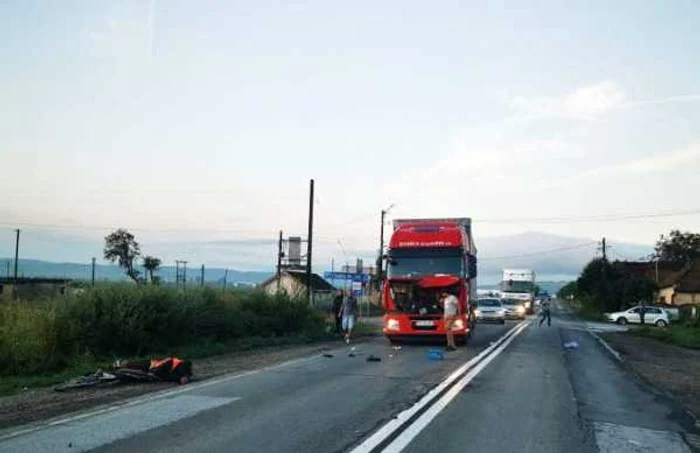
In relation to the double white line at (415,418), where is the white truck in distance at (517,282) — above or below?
above

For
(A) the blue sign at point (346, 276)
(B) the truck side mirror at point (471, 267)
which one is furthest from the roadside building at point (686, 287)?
(B) the truck side mirror at point (471, 267)

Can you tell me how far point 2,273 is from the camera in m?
85.6

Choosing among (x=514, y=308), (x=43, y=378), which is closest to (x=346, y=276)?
(x=43, y=378)

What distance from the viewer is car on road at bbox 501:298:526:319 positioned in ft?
186

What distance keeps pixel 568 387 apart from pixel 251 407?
6350mm

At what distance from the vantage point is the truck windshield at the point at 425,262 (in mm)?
23781

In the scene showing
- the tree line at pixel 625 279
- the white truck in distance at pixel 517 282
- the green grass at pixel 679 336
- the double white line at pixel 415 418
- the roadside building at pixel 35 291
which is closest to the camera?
the double white line at pixel 415 418

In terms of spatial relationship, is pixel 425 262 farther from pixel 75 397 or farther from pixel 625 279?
pixel 625 279

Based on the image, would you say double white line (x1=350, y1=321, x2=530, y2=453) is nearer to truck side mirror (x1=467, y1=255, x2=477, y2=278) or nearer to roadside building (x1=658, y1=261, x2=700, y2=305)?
truck side mirror (x1=467, y1=255, x2=477, y2=278)

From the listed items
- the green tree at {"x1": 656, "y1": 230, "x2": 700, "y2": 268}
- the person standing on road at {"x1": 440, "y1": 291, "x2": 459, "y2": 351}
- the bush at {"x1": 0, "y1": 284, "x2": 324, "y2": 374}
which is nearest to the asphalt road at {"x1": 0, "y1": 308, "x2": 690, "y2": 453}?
the bush at {"x1": 0, "y1": 284, "x2": 324, "y2": 374}

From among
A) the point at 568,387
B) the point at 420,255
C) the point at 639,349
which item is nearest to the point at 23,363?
the point at 568,387

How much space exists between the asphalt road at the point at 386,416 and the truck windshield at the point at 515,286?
157 ft

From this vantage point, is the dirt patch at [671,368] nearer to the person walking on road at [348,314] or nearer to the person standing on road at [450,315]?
the person standing on road at [450,315]

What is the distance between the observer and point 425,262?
2389 cm
